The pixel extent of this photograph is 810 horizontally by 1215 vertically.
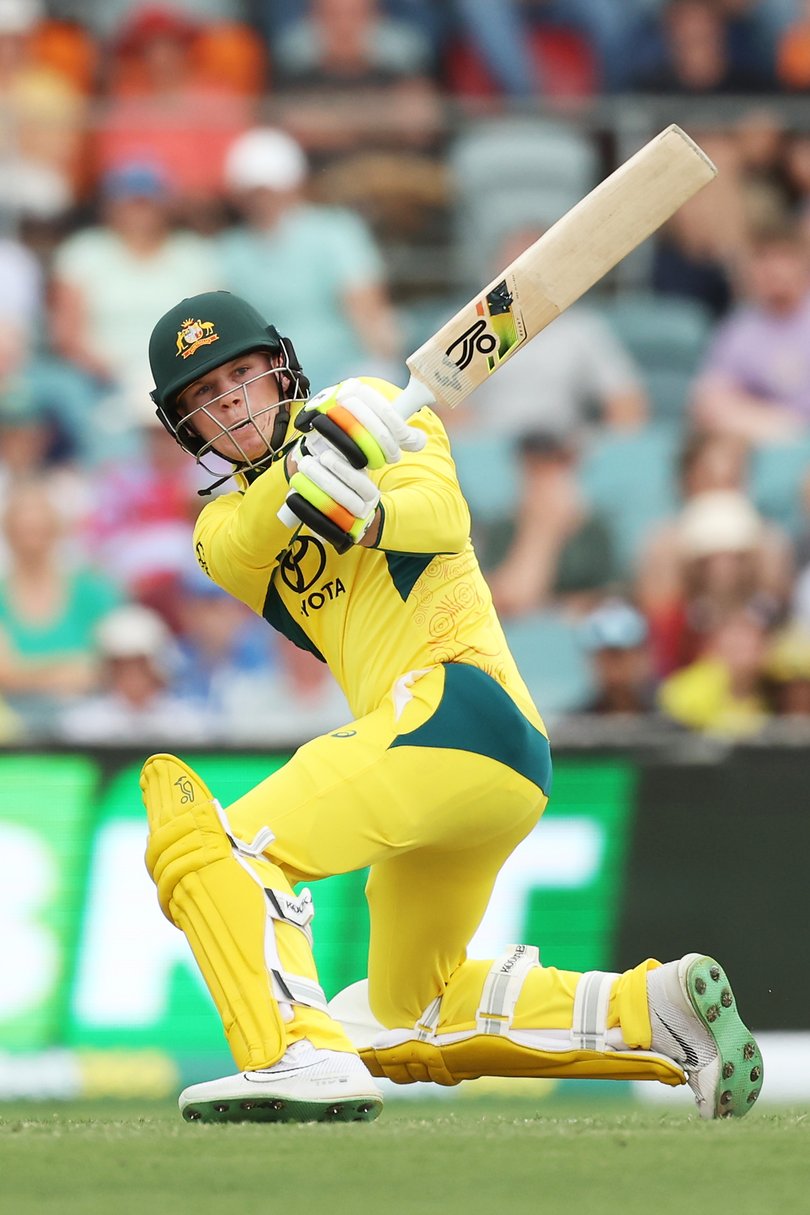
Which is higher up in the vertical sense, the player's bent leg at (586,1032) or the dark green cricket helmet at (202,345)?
the dark green cricket helmet at (202,345)

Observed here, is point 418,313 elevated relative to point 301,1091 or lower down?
elevated

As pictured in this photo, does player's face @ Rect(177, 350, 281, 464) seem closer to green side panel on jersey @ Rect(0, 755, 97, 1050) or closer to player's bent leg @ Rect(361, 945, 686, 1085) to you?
player's bent leg @ Rect(361, 945, 686, 1085)

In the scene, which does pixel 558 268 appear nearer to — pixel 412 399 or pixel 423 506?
pixel 412 399

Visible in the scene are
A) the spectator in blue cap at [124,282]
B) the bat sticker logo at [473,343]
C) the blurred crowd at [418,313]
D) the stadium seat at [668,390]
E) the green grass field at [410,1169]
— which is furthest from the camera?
the stadium seat at [668,390]

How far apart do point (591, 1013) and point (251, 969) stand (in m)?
0.95

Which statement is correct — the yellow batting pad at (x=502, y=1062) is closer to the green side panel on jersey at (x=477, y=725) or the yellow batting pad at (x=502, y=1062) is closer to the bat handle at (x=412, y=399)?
the green side panel on jersey at (x=477, y=725)

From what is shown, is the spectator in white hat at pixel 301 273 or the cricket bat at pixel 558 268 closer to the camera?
the cricket bat at pixel 558 268

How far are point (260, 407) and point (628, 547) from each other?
4.60m

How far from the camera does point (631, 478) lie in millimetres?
9312

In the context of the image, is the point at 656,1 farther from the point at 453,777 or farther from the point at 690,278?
the point at 453,777

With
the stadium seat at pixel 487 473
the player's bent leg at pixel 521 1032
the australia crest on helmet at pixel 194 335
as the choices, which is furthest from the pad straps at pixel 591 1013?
the stadium seat at pixel 487 473

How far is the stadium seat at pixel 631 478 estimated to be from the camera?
30.0 feet

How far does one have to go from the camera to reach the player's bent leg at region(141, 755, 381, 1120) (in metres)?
4.11

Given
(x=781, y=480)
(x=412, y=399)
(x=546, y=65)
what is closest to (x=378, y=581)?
(x=412, y=399)
